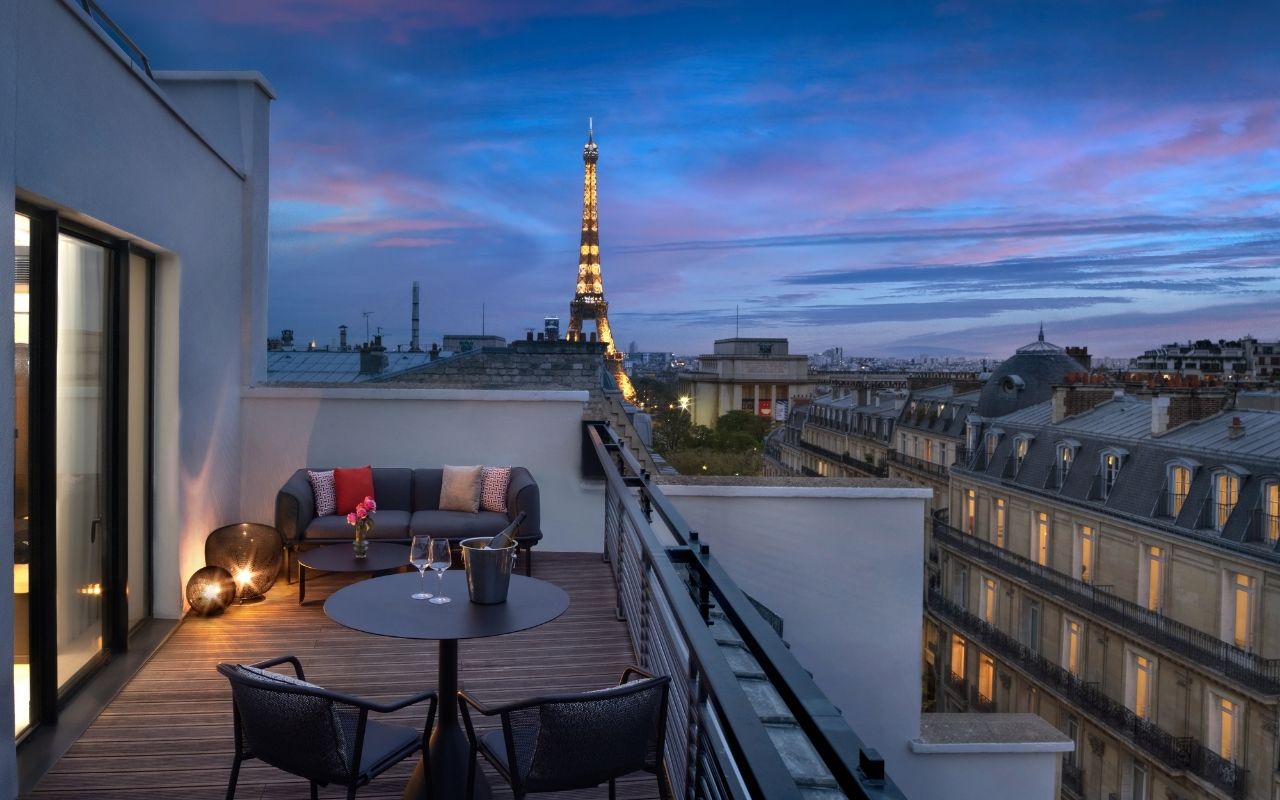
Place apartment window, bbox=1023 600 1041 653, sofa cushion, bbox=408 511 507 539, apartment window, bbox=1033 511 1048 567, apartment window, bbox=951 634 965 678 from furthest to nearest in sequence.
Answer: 1. apartment window, bbox=951 634 965 678
2. apartment window, bbox=1033 511 1048 567
3. apartment window, bbox=1023 600 1041 653
4. sofa cushion, bbox=408 511 507 539

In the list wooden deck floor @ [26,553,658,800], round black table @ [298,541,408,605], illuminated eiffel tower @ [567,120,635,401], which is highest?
illuminated eiffel tower @ [567,120,635,401]

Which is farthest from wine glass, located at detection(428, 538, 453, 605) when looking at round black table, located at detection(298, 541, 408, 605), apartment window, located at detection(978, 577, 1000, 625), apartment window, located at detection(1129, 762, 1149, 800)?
apartment window, located at detection(978, 577, 1000, 625)

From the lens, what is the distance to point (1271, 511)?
56.4 ft

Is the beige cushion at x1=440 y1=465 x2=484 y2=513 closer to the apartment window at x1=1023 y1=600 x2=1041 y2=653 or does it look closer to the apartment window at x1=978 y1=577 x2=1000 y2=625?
the apartment window at x1=1023 y1=600 x2=1041 y2=653

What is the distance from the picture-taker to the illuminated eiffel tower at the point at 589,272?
54500mm

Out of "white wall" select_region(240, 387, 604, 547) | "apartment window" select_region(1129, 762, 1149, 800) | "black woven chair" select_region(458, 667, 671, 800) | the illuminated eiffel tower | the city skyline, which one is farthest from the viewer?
the illuminated eiffel tower

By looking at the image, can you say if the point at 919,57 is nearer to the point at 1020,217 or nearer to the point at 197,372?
the point at 1020,217

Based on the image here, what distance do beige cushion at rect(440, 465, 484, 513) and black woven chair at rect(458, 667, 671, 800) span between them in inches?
175

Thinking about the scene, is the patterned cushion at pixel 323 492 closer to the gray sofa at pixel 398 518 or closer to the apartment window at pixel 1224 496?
the gray sofa at pixel 398 518

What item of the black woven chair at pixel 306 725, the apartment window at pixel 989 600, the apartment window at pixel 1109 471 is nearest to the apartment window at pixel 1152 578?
the apartment window at pixel 1109 471

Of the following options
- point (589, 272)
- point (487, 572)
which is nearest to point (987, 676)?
point (487, 572)

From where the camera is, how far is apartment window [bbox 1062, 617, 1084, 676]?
22062 millimetres

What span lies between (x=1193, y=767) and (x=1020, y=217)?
5187cm

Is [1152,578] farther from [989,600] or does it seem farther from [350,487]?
[350,487]
